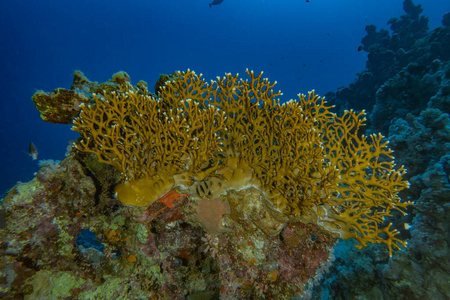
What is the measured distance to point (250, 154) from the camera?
3.92m

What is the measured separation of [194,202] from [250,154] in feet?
4.60

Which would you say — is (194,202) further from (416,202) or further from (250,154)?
(416,202)

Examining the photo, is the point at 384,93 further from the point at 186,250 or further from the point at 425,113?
the point at 186,250

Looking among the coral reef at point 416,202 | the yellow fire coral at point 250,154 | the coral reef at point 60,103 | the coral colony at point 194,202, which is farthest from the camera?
the coral reef at point 416,202

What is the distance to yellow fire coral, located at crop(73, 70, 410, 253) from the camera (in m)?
3.40

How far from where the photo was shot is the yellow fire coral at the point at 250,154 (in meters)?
3.40

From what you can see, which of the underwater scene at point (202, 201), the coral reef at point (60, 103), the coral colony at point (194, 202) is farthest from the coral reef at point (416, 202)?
the coral reef at point (60, 103)

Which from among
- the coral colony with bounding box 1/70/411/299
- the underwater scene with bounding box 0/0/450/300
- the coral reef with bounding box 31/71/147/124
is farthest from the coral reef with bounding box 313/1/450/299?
the coral reef with bounding box 31/71/147/124

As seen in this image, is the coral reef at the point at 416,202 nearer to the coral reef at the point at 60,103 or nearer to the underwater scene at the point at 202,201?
the underwater scene at the point at 202,201

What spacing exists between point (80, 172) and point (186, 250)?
2.61 metres

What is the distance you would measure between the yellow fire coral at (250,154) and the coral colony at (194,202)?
0.9 inches

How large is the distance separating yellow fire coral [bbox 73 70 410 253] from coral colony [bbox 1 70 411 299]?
2cm

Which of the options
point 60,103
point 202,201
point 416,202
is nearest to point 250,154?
point 202,201

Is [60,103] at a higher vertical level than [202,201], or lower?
higher
